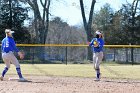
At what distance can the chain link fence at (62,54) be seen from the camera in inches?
1384

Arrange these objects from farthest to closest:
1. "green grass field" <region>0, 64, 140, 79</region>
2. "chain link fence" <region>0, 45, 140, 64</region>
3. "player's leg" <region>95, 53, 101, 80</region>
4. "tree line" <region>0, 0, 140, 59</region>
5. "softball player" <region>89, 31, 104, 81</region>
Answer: "tree line" <region>0, 0, 140, 59</region> < "chain link fence" <region>0, 45, 140, 64</region> < "green grass field" <region>0, 64, 140, 79</region> < "player's leg" <region>95, 53, 101, 80</region> < "softball player" <region>89, 31, 104, 81</region>

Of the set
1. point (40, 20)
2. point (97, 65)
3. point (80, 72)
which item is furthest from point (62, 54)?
point (97, 65)

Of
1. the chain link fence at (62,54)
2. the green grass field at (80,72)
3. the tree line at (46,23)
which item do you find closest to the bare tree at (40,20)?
the tree line at (46,23)

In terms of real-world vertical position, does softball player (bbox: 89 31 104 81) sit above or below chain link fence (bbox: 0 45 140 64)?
above

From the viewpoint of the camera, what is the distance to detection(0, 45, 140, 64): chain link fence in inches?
1384

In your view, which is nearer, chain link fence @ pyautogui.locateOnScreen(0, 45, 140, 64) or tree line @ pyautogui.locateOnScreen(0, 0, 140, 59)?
chain link fence @ pyautogui.locateOnScreen(0, 45, 140, 64)

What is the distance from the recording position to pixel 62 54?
37.2 meters

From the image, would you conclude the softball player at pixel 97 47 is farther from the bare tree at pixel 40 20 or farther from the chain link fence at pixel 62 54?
the bare tree at pixel 40 20

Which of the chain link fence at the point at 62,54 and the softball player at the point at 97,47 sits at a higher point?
the softball player at the point at 97,47

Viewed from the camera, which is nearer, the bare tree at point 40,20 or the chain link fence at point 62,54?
the chain link fence at point 62,54

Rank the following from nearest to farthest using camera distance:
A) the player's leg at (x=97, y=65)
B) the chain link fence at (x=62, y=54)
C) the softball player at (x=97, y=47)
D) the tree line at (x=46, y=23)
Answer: the softball player at (x=97, y=47) → the player's leg at (x=97, y=65) → the chain link fence at (x=62, y=54) → the tree line at (x=46, y=23)

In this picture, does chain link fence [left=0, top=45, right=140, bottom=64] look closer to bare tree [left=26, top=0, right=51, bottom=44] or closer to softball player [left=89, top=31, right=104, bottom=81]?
bare tree [left=26, top=0, right=51, bottom=44]

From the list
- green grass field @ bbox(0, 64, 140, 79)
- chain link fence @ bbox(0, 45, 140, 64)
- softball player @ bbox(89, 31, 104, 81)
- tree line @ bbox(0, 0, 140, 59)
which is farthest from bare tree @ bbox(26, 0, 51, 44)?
softball player @ bbox(89, 31, 104, 81)

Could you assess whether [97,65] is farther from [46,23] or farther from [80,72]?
[46,23]
